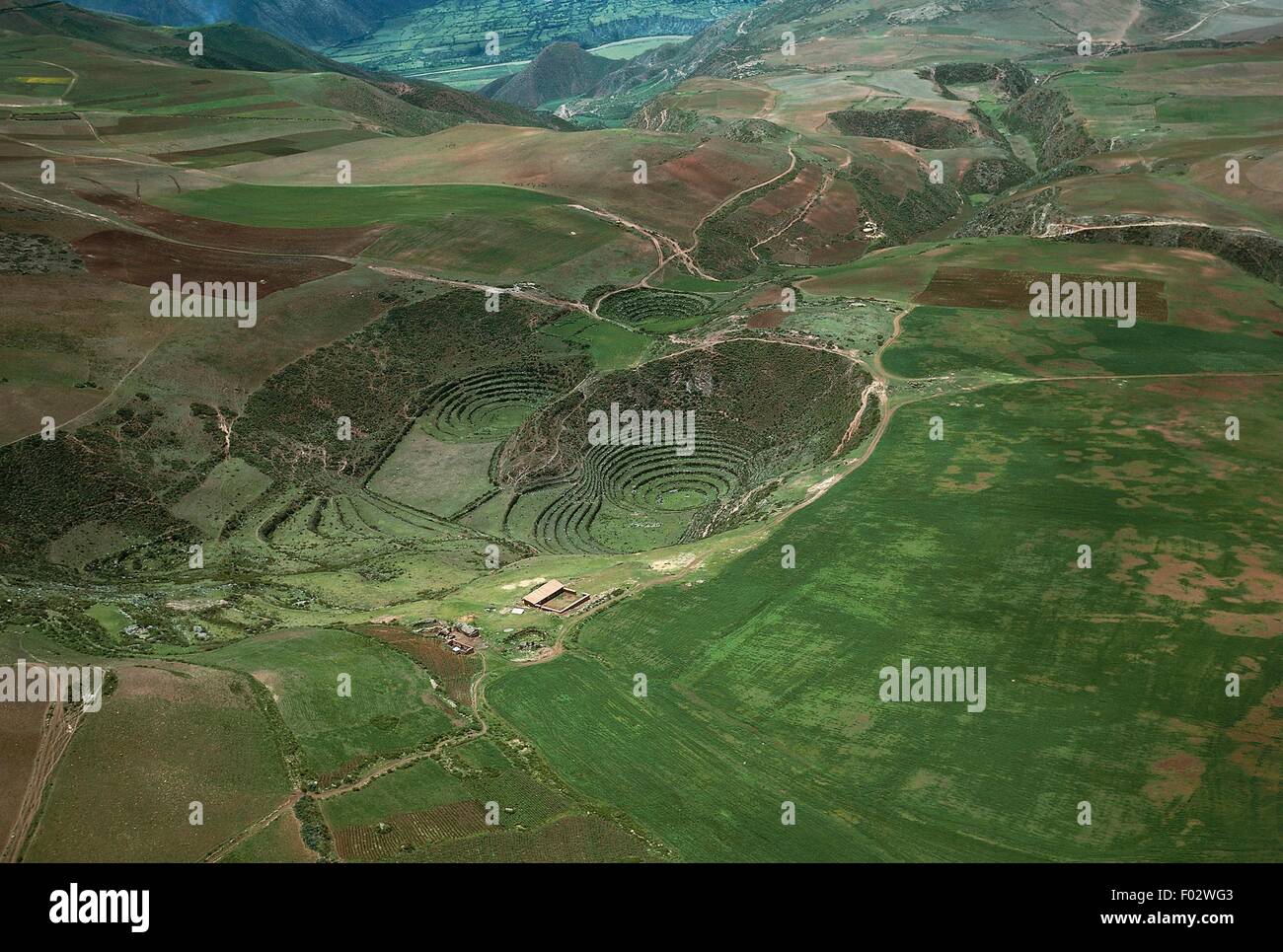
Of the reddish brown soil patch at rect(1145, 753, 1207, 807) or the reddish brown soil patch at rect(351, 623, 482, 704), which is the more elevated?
the reddish brown soil patch at rect(351, 623, 482, 704)

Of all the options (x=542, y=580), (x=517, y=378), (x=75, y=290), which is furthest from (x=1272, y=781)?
(x=75, y=290)

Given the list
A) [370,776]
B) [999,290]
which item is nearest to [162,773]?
[370,776]

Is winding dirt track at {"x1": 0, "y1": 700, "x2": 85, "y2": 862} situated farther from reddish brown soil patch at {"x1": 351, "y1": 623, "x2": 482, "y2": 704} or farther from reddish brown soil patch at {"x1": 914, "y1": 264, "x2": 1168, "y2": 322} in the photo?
reddish brown soil patch at {"x1": 914, "y1": 264, "x2": 1168, "y2": 322}

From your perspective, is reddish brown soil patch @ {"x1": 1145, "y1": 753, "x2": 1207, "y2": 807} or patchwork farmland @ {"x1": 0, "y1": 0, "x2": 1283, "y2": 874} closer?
reddish brown soil patch @ {"x1": 1145, "y1": 753, "x2": 1207, "y2": 807}

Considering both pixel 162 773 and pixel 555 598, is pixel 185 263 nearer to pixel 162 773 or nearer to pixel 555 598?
pixel 555 598

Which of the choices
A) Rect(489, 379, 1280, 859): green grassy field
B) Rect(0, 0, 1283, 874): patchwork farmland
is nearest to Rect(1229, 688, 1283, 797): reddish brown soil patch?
Rect(489, 379, 1280, 859): green grassy field

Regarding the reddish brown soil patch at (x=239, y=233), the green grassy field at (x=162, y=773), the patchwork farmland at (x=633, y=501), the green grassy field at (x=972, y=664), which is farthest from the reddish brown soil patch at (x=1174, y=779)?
the reddish brown soil patch at (x=239, y=233)
